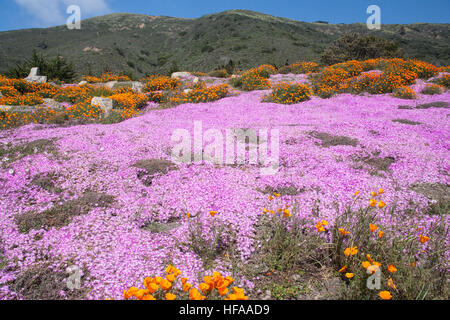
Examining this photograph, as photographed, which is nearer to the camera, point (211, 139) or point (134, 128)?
point (211, 139)

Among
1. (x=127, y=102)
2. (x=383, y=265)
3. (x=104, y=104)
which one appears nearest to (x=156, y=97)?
(x=127, y=102)

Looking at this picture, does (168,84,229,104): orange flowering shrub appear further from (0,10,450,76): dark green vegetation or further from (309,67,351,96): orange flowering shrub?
(0,10,450,76): dark green vegetation

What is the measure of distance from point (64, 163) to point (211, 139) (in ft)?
13.7

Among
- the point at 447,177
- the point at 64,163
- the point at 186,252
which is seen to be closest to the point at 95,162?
the point at 64,163

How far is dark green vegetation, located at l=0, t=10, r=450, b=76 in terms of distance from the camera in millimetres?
58500

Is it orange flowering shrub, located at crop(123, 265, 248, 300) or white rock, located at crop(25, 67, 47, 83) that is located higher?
white rock, located at crop(25, 67, 47, 83)

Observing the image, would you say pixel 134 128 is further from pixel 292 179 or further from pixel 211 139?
pixel 292 179

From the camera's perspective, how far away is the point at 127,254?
362 cm

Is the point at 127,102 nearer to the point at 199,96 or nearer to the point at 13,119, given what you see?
the point at 199,96

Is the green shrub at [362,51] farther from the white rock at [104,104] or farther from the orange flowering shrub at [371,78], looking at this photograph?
the white rock at [104,104]

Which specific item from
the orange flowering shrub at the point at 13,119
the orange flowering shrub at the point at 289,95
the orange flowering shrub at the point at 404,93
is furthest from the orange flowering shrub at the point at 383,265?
the orange flowering shrub at the point at 404,93

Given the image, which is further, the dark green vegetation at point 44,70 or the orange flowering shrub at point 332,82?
the dark green vegetation at point 44,70

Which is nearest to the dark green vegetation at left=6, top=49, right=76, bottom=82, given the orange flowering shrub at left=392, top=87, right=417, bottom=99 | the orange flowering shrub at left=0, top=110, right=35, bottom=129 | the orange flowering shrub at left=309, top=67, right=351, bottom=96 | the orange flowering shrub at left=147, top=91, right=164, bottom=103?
the orange flowering shrub at left=147, top=91, right=164, bottom=103

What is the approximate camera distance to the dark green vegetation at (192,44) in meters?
58.5
